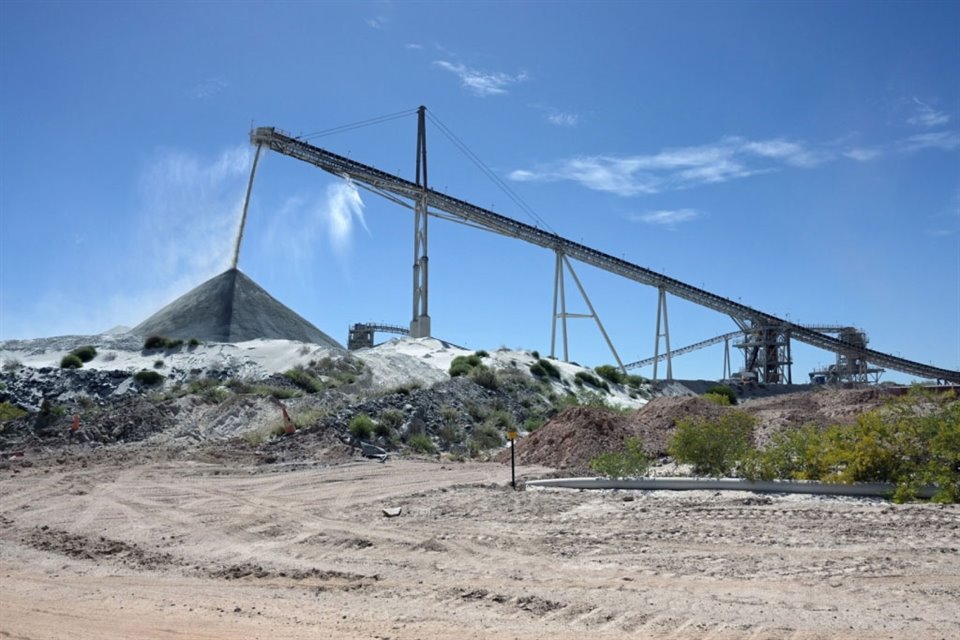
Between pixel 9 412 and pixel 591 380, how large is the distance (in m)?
29.1

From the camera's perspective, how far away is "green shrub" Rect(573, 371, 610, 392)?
46969 mm

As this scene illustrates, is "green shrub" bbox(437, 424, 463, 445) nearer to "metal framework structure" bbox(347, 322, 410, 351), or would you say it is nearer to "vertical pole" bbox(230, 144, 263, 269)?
"vertical pole" bbox(230, 144, 263, 269)

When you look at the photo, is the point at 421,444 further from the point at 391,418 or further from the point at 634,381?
the point at 634,381

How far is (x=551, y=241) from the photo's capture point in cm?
5375

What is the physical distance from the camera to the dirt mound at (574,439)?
71.7ft

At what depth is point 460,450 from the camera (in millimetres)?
28094

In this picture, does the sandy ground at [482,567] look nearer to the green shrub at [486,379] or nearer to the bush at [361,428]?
the bush at [361,428]

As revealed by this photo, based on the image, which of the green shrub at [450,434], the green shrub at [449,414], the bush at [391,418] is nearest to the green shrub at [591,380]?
the green shrub at [449,414]

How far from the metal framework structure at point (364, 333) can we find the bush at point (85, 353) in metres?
31.2

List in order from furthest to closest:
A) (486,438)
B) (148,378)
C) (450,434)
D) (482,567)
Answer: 1. (148,378)
2. (486,438)
3. (450,434)
4. (482,567)

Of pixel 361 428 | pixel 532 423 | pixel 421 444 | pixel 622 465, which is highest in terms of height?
pixel 532 423

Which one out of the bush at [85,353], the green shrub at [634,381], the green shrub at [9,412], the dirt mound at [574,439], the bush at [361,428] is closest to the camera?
the dirt mound at [574,439]

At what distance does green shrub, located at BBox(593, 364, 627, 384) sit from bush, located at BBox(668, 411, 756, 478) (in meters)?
34.0

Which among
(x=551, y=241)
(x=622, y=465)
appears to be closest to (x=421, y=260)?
(x=551, y=241)
